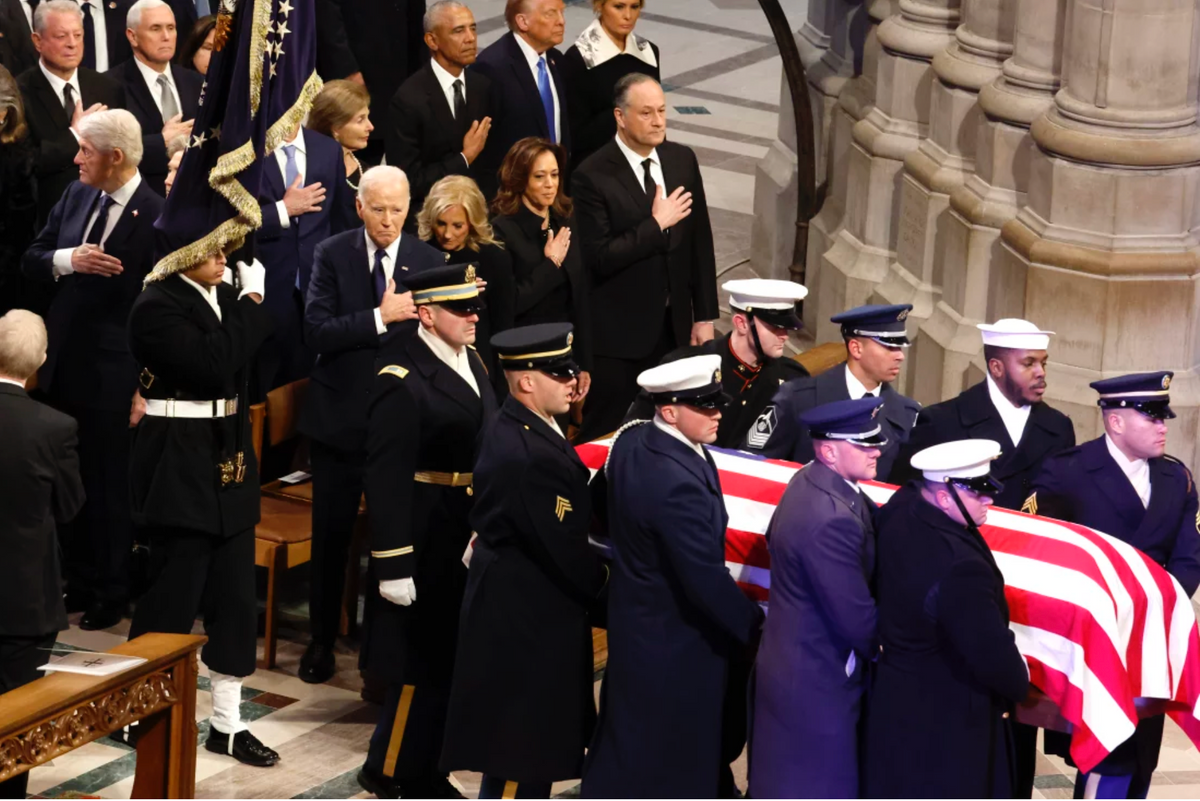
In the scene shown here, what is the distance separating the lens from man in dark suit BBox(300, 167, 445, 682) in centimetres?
693

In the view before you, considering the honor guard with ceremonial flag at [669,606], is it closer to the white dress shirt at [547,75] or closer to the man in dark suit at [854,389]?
the man in dark suit at [854,389]

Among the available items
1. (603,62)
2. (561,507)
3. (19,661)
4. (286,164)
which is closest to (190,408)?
(19,661)

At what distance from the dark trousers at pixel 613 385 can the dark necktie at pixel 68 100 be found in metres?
2.24

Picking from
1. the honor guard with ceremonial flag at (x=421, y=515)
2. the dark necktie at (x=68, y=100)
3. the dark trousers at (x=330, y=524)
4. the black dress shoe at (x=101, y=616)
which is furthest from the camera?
the dark necktie at (x=68, y=100)

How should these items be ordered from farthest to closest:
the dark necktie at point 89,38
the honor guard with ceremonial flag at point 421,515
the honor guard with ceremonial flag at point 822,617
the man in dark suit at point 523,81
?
1. the dark necktie at point 89,38
2. the man in dark suit at point 523,81
3. the honor guard with ceremonial flag at point 421,515
4. the honor guard with ceremonial flag at point 822,617

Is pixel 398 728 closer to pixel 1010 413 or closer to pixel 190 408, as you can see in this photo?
pixel 190 408

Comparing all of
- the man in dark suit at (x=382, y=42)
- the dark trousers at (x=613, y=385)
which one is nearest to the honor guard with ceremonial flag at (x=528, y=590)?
the dark trousers at (x=613, y=385)

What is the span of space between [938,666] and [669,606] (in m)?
0.71

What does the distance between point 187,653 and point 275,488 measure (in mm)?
2048

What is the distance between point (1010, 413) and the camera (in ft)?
20.2

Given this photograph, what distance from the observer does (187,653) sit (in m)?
5.60

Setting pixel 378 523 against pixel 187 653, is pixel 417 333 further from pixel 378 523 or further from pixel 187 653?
pixel 187 653

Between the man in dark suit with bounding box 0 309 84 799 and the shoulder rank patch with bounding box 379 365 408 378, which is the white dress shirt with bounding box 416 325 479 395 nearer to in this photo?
the shoulder rank patch with bounding box 379 365 408 378

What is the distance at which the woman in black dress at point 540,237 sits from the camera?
723 cm
